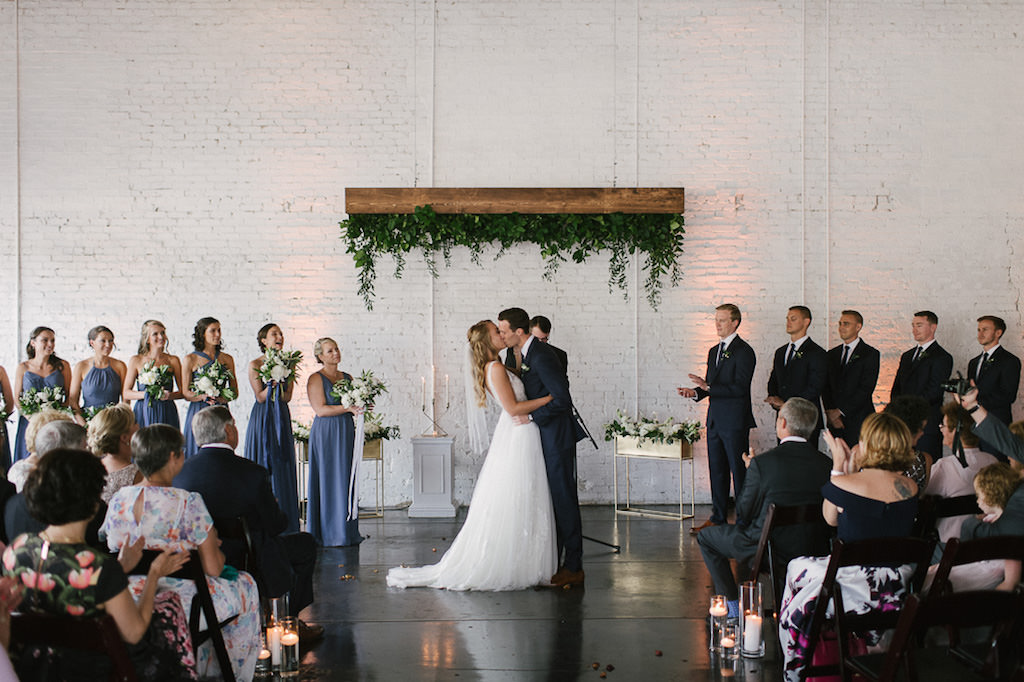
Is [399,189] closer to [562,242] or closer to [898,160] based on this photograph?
[562,242]

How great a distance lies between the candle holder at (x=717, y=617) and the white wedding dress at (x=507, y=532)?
1.51 meters

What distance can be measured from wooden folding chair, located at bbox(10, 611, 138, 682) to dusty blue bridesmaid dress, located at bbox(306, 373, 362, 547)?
174 inches

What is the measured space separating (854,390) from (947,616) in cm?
582

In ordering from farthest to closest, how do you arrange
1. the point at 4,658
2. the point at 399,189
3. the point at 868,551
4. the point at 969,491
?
1. the point at 399,189
2. the point at 969,491
3. the point at 868,551
4. the point at 4,658

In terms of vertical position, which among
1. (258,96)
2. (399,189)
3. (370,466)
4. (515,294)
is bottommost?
(370,466)

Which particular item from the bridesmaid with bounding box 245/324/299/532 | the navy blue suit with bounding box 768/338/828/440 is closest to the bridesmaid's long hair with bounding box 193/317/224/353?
the bridesmaid with bounding box 245/324/299/532

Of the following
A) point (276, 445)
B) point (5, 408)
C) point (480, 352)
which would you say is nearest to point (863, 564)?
point (480, 352)

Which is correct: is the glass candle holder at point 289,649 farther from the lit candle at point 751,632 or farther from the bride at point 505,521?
the lit candle at point 751,632

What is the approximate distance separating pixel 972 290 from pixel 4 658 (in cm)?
920

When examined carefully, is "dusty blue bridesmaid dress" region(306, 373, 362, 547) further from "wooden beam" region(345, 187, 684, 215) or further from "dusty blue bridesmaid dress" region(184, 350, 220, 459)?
"wooden beam" region(345, 187, 684, 215)

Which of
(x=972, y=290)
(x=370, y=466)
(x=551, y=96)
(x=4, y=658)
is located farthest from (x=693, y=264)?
(x=4, y=658)

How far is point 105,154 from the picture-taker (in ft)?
29.9

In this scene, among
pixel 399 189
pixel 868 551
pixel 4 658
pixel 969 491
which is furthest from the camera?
pixel 399 189

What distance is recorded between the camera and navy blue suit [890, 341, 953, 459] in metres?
8.52
